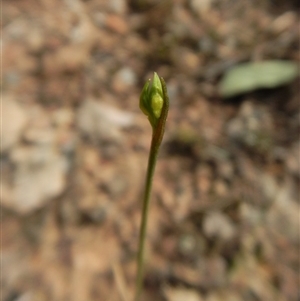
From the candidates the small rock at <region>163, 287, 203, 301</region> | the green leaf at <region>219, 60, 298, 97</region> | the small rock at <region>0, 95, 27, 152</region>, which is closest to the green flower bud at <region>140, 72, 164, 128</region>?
the small rock at <region>163, 287, 203, 301</region>

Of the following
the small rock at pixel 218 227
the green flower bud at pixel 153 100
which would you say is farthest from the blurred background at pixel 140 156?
the green flower bud at pixel 153 100

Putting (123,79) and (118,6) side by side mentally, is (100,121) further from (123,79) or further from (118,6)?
(118,6)

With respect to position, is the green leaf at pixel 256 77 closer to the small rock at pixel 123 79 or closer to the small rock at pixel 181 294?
the small rock at pixel 123 79

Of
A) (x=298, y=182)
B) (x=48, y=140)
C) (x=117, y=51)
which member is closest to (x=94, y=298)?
(x=48, y=140)

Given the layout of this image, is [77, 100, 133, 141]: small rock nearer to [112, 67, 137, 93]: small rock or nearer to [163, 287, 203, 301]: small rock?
[112, 67, 137, 93]: small rock

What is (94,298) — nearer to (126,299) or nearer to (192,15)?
(126,299)
